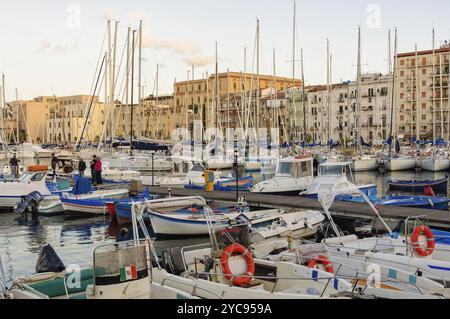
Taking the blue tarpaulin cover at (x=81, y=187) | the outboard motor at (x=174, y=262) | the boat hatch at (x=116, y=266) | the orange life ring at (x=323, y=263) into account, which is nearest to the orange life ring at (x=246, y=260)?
the outboard motor at (x=174, y=262)

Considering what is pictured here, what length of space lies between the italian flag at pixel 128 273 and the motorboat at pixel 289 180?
22.0 metres

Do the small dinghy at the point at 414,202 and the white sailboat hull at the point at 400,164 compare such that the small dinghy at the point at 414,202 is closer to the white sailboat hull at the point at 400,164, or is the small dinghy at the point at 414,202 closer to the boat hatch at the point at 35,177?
the boat hatch at the point at 35,177

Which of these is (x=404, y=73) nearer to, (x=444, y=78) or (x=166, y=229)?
(x=444, y=78)

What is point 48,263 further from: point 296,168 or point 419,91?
point 419,91

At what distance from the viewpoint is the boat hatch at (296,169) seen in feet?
109

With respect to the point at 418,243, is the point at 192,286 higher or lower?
lower

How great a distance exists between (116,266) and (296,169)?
77.8ft

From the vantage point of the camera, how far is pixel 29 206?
30156mm

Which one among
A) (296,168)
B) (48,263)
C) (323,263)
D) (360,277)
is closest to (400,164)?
(296,168)

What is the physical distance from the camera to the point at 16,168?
4534 centimetres

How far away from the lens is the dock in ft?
72.4

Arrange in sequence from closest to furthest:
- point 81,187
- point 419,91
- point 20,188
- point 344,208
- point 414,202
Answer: point 344,208
point 414,202
point 81,187
point 20,188
point 419,91
